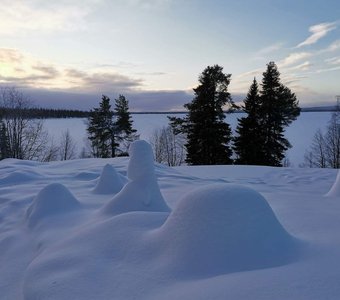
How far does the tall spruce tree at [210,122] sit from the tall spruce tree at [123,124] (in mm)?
10881

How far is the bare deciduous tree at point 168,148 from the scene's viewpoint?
46.5 metres

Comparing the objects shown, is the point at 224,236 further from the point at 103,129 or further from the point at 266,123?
the point at 103,129

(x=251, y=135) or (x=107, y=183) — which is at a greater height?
(x=251, y=135)

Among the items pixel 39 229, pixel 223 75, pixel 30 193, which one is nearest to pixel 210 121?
pixel 223 75

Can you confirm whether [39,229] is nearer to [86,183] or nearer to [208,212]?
[208,212]

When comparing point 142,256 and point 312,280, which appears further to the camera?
point 142,256

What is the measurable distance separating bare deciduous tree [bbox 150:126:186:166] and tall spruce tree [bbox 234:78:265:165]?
59.5 ft

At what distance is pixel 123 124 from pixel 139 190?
1297 inches

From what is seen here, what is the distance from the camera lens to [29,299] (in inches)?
107

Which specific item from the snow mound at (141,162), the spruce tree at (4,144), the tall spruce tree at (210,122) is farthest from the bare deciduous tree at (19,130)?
the snow mound at (141,162)

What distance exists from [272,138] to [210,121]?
5460 millimetres

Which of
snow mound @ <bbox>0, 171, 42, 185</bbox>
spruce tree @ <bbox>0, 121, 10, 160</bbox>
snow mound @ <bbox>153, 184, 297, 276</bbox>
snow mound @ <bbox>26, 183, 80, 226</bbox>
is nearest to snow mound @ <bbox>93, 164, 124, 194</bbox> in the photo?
snow mound @ <bbox>26, 183, 80, 226</bbox>

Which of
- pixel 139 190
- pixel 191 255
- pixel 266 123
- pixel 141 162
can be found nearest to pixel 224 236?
pixel 191 255

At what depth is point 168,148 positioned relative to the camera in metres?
49.2
